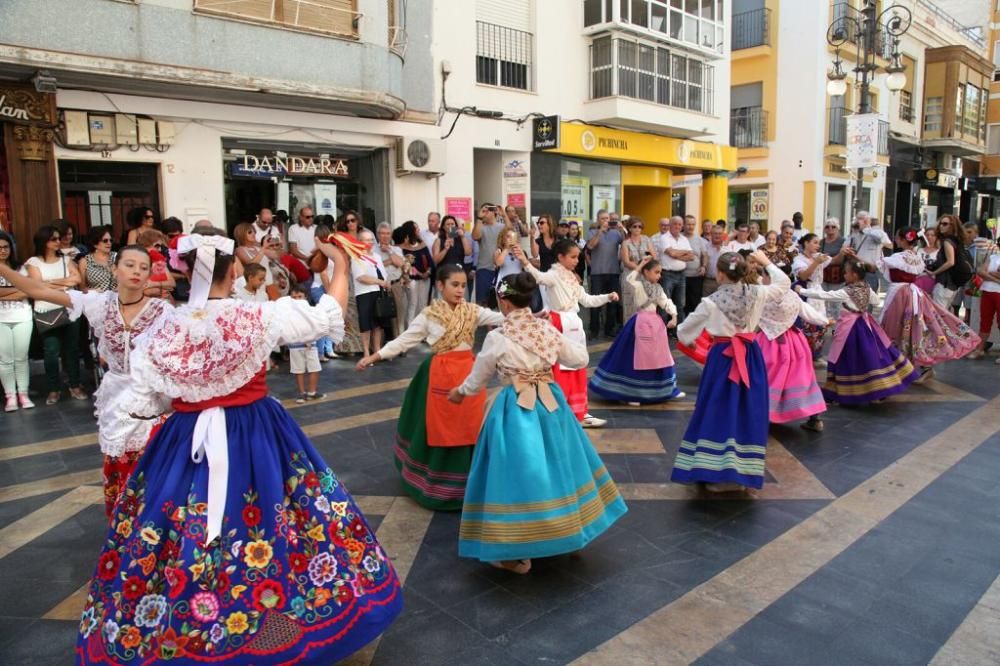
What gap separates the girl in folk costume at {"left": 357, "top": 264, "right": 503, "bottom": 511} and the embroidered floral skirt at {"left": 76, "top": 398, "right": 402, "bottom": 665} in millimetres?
1743

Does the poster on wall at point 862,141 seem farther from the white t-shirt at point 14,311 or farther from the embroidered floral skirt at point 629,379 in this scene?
the white t-shirt at point 14,311

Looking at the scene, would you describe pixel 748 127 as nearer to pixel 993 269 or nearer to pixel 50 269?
pixel 993 269

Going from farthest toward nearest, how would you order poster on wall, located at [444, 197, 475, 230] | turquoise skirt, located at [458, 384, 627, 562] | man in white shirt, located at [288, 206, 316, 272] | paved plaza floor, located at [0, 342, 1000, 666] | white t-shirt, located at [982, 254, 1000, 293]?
poster on wall, located at [444, 197, 475, 230] → man in white shirt, located at [288, 206, 316, 272] → white t-shirt, located at [982, 254, 1000, 293] → turquoise skirt, located at [458, 384, 627, 562] → paved plaza floor, located at [0, 342, 1000, 666]

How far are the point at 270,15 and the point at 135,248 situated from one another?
9.29m

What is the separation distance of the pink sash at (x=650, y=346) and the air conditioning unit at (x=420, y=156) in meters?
7.56

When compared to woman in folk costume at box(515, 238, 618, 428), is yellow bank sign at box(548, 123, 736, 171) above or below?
above

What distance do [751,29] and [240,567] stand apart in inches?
1053

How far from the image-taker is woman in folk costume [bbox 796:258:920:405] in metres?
7.43

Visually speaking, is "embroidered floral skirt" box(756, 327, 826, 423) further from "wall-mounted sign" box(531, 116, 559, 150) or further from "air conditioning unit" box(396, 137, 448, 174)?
"wall-mounted sign" box(531, 116, 559, 150)

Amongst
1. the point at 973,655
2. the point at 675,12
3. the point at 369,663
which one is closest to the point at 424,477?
the point at 369,663

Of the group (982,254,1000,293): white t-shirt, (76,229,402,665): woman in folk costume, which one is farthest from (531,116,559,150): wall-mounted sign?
(76,229,402,665): woman in folk costume

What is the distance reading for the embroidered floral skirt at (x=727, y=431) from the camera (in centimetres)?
508

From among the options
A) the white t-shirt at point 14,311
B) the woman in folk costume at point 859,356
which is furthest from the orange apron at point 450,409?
the white t-shirt at point 14,311

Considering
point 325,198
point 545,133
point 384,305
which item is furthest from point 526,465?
point 545,133
